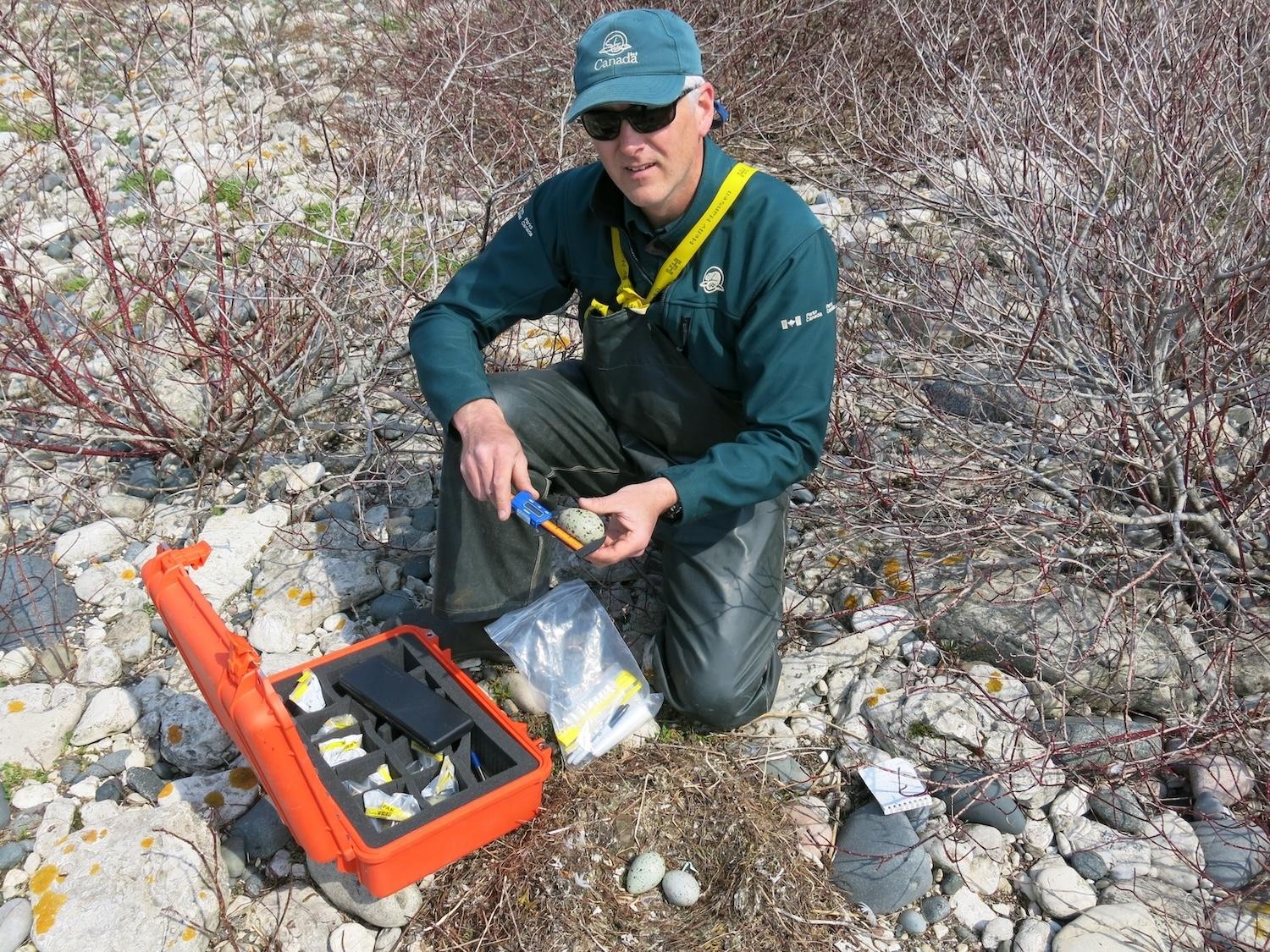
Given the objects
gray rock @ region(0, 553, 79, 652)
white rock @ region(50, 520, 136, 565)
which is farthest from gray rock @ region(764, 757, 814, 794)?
white rock @ region(50, 520, 136, 565)

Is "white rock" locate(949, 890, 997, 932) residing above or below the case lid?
below

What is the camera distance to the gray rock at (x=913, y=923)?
91.1 inches

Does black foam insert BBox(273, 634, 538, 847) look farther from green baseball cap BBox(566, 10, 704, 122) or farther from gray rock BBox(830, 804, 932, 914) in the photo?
green baseball cap BBox(566, 10, 704, 122)

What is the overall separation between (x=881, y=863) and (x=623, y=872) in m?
0.61

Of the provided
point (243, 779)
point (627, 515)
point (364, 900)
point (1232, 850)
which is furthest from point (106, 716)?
point (1232, 850)

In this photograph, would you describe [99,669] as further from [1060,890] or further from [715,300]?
[1060,890]

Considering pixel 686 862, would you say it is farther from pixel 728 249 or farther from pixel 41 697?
pixel 41 697

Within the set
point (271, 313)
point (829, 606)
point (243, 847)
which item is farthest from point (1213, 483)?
point (271, 313)

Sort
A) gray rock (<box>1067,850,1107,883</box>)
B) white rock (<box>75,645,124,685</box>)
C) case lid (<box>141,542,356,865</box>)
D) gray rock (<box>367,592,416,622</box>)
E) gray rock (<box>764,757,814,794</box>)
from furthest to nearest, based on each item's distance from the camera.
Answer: gray rock (<box>367,592,416,622</box>) → white rock (<box>75,645,124,685</box>) → gray rock (<box>764,757,814,794</box>) → gray rock (<box>1067,850,1107,883</box>) → case lid (<box>141,542,356,865</box>)

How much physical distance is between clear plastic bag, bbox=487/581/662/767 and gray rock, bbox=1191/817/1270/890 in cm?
135

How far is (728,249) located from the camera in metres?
2.48

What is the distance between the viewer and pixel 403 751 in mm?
2438

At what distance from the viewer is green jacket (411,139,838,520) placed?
2396mm

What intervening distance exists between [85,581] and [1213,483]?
333 centimetres
